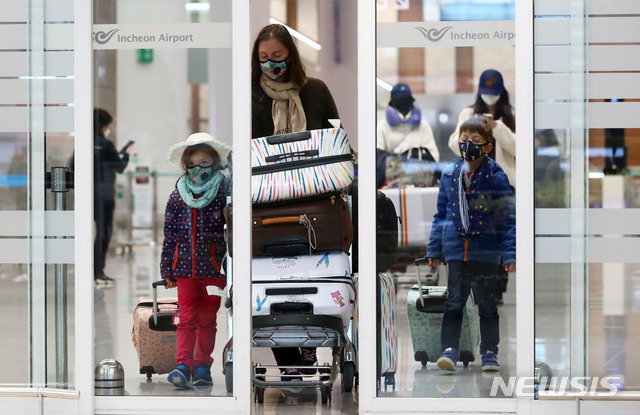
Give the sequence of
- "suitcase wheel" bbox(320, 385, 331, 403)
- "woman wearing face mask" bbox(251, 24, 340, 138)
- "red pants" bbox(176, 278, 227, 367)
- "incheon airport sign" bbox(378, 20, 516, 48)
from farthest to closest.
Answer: "woman wearing face mask" bbox(251, 24, 340, 138), "suitcase wheel" bbox(320, 385, 331, 403), "red pants" bbox(176, 278, 227, 367), "incheon airport sign" bbox(378, 20, 516, 48)

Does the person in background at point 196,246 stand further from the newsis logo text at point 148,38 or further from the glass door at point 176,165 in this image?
the newsis logo text at point 148,38

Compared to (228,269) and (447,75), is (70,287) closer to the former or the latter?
(228,269)

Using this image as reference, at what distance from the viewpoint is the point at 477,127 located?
5.09 meters

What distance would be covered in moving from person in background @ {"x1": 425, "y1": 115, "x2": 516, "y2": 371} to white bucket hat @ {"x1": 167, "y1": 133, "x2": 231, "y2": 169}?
3.29ft

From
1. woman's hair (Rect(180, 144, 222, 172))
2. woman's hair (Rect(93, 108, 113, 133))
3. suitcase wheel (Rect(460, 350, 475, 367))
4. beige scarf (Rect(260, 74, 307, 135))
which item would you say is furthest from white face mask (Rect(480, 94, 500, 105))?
woman's hair (Rect(93, 108, 113, 133))

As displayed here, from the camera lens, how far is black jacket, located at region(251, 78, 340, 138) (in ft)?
18.6

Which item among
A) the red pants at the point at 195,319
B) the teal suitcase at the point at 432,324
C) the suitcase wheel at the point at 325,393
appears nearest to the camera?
the teal suitcase at the point at 432,324

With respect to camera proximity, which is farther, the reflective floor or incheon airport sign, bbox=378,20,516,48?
the reflective floor

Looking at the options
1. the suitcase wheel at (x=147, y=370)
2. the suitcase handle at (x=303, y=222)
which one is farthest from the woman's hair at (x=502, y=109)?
the suitcase wheel at (x=147, y=370)

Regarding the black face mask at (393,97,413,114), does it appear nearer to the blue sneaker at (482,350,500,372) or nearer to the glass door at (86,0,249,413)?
the glass door at (86,0,249,413)

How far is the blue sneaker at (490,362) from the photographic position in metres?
5.05

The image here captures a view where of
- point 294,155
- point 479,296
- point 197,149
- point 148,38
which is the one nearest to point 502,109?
point 479,296

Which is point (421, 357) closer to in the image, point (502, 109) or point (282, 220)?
point (282, 220)

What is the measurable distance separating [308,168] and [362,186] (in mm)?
417
